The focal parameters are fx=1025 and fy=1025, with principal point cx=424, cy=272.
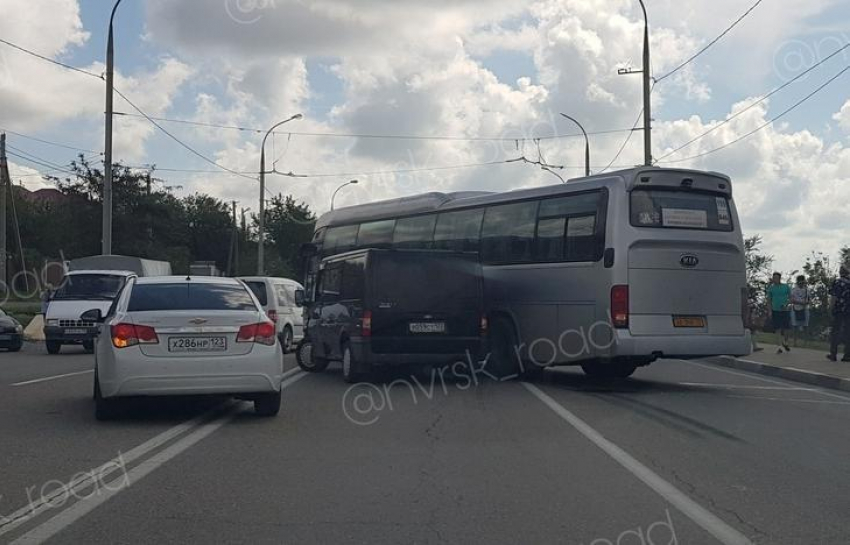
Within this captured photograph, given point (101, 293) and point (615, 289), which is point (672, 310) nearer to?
point (615, 289)

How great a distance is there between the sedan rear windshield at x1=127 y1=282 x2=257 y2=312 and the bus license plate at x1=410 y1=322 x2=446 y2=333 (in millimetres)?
4336

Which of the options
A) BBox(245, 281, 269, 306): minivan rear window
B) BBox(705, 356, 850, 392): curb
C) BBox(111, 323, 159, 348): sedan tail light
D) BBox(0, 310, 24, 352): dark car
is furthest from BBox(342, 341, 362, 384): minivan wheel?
BBox(0, 310, 24, 352): dark car

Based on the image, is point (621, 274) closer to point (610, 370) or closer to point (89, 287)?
point (610, 370)

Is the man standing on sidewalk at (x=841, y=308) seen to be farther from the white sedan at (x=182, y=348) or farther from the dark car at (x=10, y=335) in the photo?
the dark car at (x=10, y=335)

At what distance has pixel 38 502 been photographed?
7.01 meters

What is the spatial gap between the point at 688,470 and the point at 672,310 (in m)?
6.68

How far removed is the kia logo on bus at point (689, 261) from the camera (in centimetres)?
1505

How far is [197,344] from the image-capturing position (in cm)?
1056

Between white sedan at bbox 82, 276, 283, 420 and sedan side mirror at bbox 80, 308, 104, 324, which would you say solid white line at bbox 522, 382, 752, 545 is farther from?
sedan side mirror at bbox 80, 308, 104, 324

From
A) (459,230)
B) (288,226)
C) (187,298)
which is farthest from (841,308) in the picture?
(288,226)

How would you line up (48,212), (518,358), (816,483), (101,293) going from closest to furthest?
(816,483) < (518,358) < (101,293) < (48,212)

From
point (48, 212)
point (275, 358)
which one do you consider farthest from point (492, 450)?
point (48, 212)

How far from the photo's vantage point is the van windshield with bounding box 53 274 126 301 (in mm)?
24344

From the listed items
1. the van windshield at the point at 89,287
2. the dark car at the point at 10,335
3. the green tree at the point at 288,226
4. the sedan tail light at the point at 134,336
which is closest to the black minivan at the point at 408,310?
the sedan tail light at the point at 134,336
